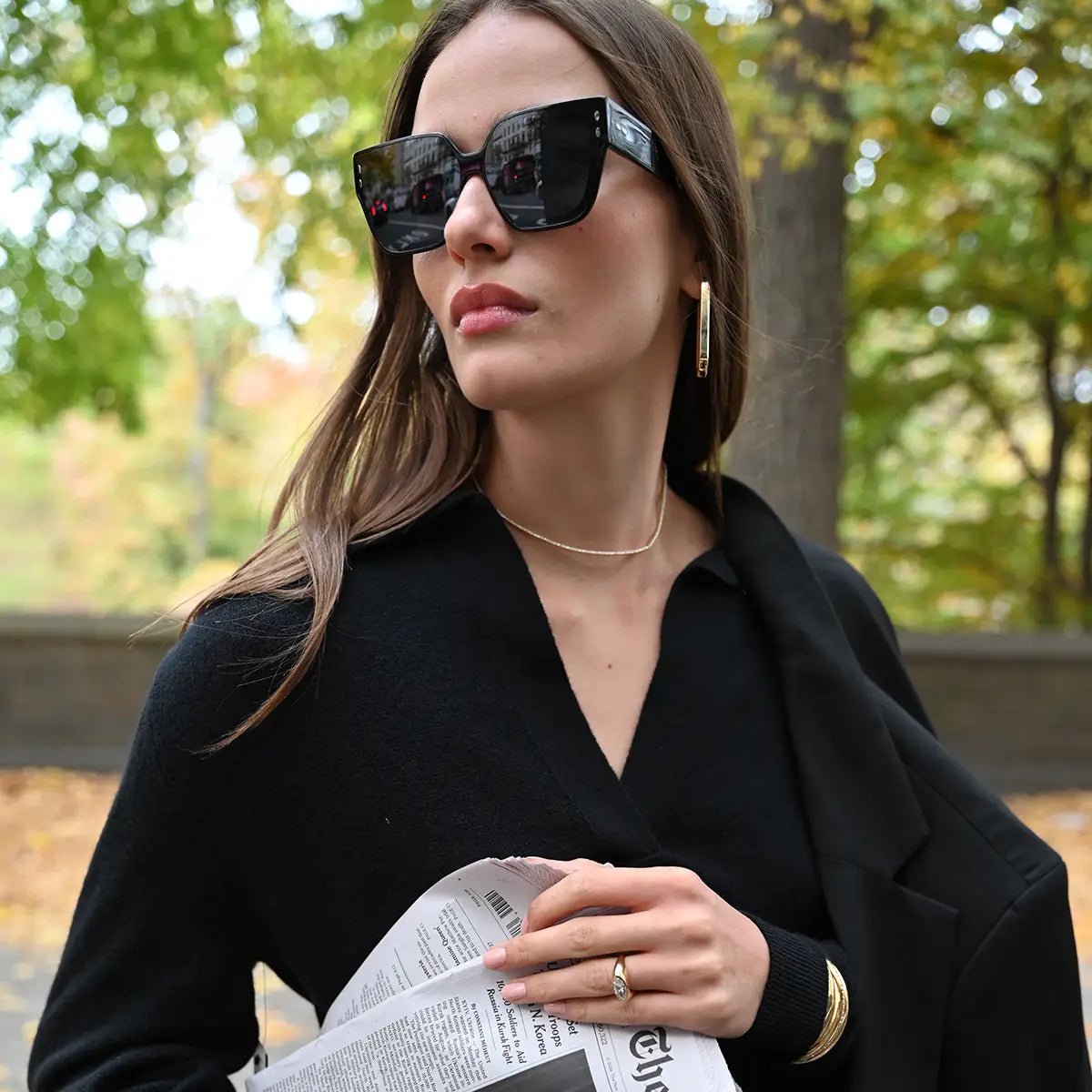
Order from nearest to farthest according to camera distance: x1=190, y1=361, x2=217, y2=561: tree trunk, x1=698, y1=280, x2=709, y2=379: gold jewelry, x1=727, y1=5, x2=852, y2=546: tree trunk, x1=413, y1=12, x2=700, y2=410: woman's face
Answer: x1=413, y1=12, x2=700, y2=410: woman's face
x1=698, y1=280, x2=709, y2=379: gold jewelry
x1=727, y1=5, x2=852, y2=546: tree trunk
x1=190, y1=361, x2=217, y2=561: tree trunk

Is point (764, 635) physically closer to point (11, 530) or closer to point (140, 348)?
point (140, 348)

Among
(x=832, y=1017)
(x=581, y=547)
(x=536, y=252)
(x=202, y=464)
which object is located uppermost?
(x=536, y=252)

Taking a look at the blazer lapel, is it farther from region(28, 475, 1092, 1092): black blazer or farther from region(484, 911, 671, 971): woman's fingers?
region(484, 911, 671, 971): woman's fingers

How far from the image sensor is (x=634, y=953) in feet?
4.99

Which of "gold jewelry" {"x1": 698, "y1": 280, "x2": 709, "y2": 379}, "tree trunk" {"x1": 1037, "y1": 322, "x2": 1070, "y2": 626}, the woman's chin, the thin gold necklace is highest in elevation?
"gold jewelry" {"x1": 698, "y1": 280, "x2": 709, "y2": 379}

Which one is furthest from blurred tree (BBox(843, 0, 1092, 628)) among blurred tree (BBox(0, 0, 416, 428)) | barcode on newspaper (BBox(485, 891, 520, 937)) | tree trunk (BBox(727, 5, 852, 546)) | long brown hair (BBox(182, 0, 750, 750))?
barcode on newspaper (BBox(485, 891, 520, 937))

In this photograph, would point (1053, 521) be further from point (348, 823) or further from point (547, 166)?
point (348, 823)

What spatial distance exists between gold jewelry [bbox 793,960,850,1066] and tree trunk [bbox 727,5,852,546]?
3976 mm

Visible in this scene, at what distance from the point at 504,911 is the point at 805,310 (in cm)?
446

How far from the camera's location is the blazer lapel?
181cm

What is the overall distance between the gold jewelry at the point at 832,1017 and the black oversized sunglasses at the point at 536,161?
1068 mm

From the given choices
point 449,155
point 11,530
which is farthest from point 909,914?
point 11,530

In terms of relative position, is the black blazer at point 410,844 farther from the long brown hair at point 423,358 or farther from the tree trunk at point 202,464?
the tree trunk at point 202,464

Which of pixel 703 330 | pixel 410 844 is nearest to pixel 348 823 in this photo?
pixel 410 844
